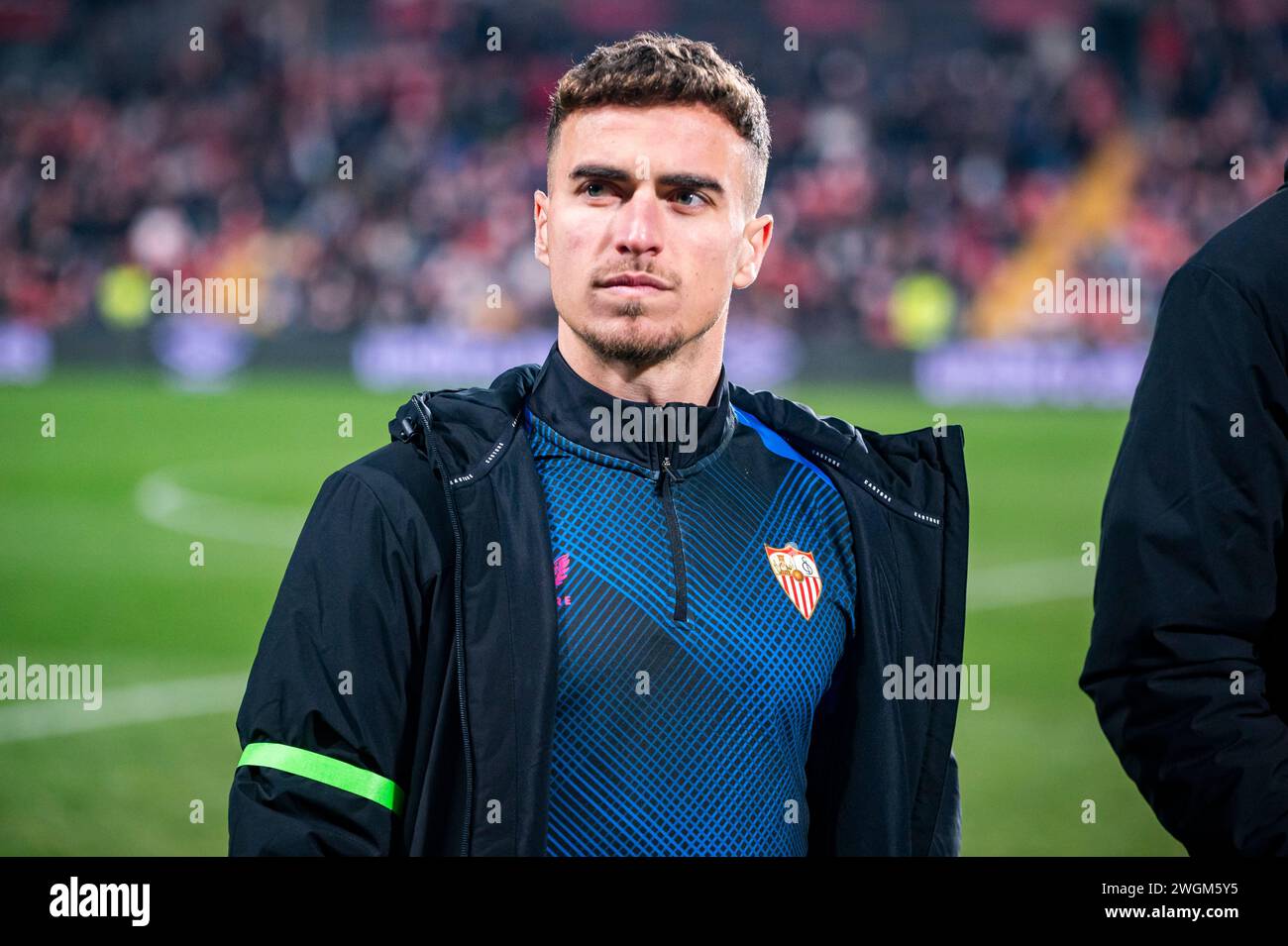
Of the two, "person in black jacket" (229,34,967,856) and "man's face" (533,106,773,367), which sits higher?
"man's face" (533,106,773,367)

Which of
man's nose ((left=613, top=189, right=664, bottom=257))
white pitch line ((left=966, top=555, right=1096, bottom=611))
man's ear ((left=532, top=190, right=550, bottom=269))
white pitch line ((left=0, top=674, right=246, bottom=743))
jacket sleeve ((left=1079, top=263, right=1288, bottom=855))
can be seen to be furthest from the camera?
white pitch line ((left=966, top=555, right=1096, bottom=611))

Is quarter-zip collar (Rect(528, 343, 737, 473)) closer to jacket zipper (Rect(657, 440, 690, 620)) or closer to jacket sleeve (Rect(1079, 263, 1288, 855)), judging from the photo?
jacket zipper (Rect(657, 440, 690, 620))

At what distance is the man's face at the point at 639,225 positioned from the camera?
233 cm

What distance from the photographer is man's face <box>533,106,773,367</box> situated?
233 centimetres

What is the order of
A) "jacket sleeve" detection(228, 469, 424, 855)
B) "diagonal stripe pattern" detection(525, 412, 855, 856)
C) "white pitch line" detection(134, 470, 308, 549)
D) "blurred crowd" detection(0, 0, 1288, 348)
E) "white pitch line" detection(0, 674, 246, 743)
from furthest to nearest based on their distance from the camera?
"blurred crowd" detection(0, 0, 1288, 348) < "white pitch line" detection(134, 470, 308, 549) < "white pitch line" detection(0, 674, 246, 743) < "diagonal stripe pattern" detection(525, 412, 855, 856) < "jacket sleeve" detection(228, 469, 424, 855)

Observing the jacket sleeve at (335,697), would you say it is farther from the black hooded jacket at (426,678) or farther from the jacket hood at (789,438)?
the jacket hood at (789,438)

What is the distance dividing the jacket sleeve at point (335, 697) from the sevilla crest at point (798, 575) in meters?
0.61

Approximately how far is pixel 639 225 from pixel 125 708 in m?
5.67

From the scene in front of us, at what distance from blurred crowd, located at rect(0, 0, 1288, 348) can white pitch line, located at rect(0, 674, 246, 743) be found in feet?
35.4

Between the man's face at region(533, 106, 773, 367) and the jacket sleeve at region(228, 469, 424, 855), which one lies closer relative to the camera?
the jacket sleeve at region(228, 469, 424, 855)

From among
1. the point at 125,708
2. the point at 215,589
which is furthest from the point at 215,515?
the point at 125,708

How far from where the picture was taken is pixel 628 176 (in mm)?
2342

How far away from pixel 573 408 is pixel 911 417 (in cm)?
1290

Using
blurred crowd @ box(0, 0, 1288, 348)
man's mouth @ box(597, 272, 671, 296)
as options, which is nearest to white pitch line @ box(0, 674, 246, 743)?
man's mouth @ box(597, 272, 671, 296)
